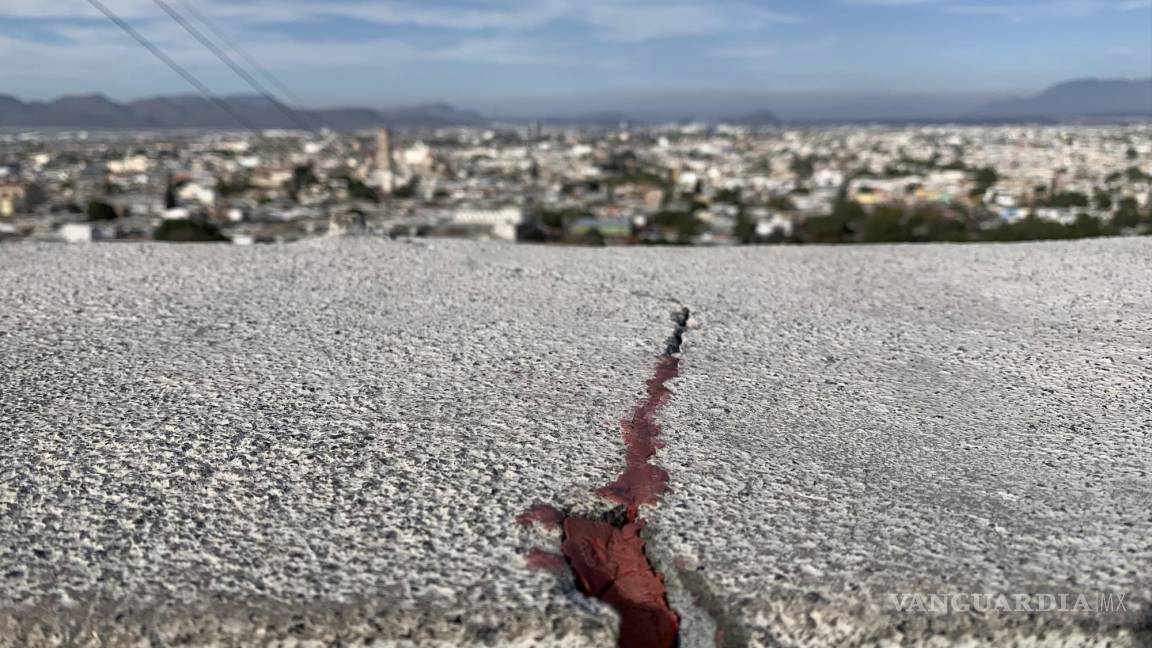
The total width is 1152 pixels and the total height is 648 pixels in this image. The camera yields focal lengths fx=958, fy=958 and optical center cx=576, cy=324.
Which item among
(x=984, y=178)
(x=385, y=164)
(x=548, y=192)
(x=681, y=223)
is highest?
(x=385, y=164)

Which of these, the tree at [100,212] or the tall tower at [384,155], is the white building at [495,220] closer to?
the tall tower at [384,155]

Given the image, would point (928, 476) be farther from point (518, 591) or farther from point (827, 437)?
point (518, 591)

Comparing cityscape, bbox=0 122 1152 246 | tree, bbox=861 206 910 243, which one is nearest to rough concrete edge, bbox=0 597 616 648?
cityscape, bbox=0 122 1152 246

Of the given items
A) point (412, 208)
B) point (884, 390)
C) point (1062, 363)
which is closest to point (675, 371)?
point (884, 390)

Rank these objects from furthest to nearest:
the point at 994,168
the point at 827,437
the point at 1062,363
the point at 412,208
Answer: the point at 994,168
the point at 412,208
the point at 1062,363
the point at 827,437

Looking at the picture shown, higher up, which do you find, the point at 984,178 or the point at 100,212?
the point at 100,212

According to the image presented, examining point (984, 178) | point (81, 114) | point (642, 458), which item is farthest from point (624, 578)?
point (81, 114)

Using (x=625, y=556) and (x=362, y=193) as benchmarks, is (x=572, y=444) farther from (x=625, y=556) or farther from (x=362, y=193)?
(x=362, y=193)
